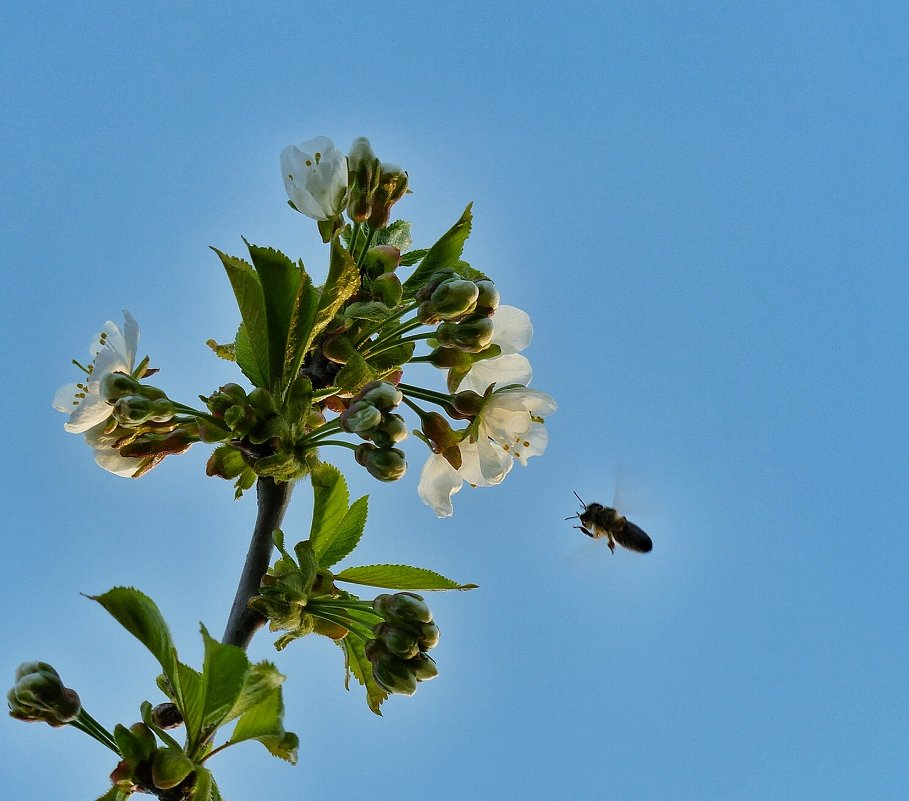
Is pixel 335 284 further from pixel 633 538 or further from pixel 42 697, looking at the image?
pixel 633 538

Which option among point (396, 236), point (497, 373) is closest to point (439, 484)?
point (497, 373)

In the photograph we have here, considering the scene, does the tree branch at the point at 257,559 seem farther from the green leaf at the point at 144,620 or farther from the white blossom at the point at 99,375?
the white blossom at the point at 99,375

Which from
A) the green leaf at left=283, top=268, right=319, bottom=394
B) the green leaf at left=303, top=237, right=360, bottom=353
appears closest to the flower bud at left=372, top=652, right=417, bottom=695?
the green leaf at left=283, top=268, right=319, bottom=394

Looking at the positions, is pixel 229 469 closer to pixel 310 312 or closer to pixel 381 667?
pixel 310 312

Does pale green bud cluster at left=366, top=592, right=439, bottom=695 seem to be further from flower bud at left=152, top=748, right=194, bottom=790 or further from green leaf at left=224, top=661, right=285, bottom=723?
flower bud at left=152, top=748, right=194, bottom=790

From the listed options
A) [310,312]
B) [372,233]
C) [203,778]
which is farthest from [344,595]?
[372,233]

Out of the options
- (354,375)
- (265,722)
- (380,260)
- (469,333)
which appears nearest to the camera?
(265,722)
